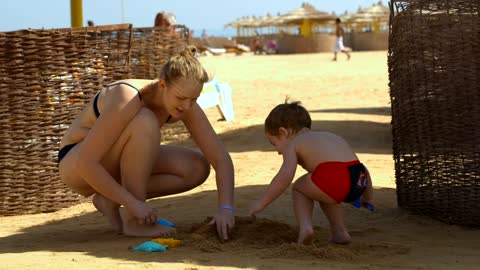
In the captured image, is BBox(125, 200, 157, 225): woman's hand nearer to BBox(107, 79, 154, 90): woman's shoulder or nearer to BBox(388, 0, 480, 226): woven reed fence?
BBox(107, 79, 154, 90): woman's shoulder

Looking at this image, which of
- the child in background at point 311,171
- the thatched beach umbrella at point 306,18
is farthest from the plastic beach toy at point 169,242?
the thatched beach umbrella at point 306,18

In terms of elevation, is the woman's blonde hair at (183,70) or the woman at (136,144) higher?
the woman's blonde hair at (183,70)

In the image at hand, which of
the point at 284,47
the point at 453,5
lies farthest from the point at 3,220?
the point at 284,47

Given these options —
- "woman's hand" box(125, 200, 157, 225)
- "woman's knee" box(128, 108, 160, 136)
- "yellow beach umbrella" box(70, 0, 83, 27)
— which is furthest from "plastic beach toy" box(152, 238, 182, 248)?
"yellow beach umbrella" box(70, 0, 83, 27)

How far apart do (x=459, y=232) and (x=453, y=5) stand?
1397 millimetres

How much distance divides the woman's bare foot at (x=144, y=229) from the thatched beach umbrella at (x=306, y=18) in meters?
52.1

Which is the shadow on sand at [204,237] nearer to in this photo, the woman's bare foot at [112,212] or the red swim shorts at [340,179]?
the woman's bare foot at [112,212]

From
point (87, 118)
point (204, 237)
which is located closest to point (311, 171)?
point (204, 237)

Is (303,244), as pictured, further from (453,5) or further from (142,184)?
(453,5)

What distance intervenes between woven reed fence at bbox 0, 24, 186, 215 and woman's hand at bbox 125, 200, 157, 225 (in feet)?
6.88

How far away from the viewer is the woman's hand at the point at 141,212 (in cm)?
473

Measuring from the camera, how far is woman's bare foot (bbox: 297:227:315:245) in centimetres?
460

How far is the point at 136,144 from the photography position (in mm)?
4801

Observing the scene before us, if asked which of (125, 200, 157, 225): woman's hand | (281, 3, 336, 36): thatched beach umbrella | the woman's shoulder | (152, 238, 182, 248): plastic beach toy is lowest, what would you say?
(152, 238, 182, 248): plastic beach toy
